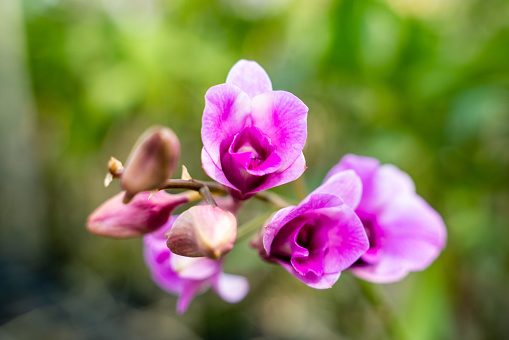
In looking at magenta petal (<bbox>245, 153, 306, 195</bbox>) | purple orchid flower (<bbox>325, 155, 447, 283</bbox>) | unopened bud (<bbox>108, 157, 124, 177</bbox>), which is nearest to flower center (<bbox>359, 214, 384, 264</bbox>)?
purple orchid flower (<bbox>325, 155, 447, 283</bbox>)

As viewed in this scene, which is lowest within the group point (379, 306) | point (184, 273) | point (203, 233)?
point (379, 306)

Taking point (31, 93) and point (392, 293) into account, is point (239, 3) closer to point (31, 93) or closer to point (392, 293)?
point (31, 93)

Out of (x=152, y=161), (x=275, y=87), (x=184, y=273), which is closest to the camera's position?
(x=152, y=161)

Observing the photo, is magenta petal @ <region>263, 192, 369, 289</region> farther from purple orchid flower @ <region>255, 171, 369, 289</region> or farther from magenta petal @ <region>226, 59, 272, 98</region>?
magenta petal @ <region>226, 59, 272, 98</region>

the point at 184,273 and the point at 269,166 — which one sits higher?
the point at 269,166

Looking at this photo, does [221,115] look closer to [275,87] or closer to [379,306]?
[379,306]

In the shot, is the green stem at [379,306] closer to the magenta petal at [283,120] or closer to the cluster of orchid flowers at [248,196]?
the cluster of orchid flowers at [248,196]

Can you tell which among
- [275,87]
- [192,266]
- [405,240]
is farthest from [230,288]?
[275,87]

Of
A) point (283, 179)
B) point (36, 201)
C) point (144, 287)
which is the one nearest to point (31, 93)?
point (36, 201)
